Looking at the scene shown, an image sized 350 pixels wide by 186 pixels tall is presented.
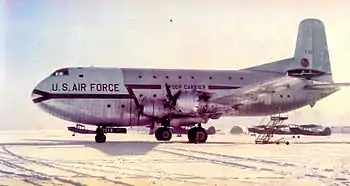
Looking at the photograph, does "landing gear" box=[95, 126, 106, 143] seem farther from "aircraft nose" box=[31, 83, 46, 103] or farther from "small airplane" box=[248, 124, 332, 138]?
"small airplane" box=[248, 124, 332, 138]

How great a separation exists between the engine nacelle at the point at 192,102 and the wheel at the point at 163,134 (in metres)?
0.22

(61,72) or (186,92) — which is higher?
(61,72)

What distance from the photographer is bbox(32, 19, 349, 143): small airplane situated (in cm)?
418

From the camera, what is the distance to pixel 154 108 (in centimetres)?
442

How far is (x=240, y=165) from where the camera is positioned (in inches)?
158

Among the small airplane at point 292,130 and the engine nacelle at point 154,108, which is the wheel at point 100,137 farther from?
the small airplane at point 292,130

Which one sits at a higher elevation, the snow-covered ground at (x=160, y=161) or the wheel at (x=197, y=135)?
the wheel at (x=197, y=135)

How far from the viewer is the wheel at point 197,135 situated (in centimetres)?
427

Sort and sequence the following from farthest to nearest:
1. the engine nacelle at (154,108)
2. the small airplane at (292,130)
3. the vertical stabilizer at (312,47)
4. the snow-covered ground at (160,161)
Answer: the engine nacelle at (154,108) < the small airplane at (292,130) < the vertical stabilizer at (312,47) < the snow-covered ground at (160,161)

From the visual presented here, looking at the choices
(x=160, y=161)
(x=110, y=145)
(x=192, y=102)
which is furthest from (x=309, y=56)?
(x=110, y=145)

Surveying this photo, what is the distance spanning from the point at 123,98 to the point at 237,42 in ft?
3.33

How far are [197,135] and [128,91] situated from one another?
66 cm

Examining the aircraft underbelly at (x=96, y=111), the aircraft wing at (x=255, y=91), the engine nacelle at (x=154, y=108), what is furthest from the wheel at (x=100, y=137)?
the aircraft wing at (x=255, y=91)

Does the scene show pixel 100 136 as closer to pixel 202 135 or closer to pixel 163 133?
pixel 163 133
